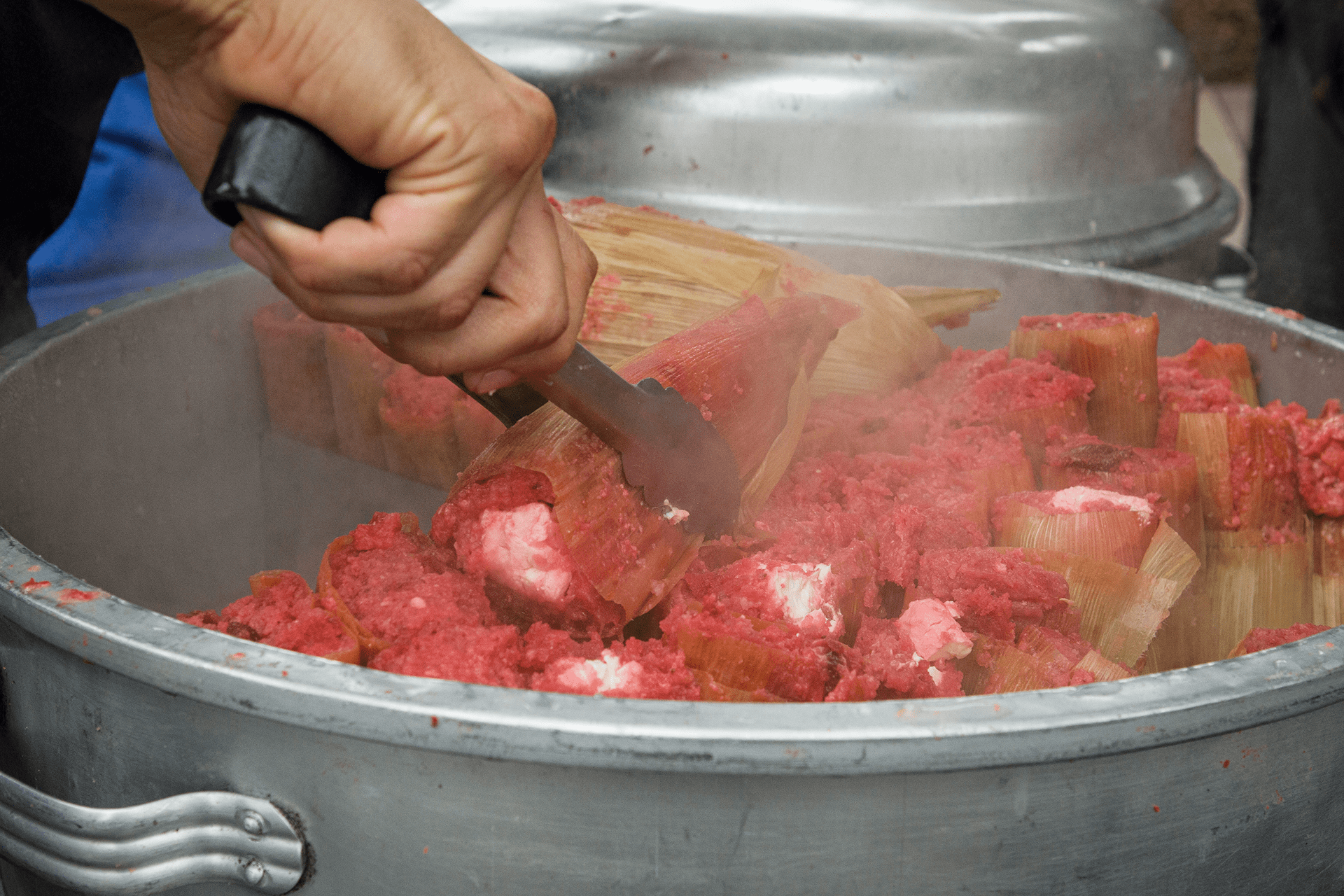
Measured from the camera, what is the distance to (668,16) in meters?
1.74

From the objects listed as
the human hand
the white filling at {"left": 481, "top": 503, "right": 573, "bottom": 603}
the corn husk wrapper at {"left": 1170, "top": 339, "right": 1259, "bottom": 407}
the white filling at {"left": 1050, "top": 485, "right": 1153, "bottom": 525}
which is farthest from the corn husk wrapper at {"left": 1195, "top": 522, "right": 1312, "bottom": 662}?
the human hand

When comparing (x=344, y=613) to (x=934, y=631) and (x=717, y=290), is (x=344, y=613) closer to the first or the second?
(x=934, y=631)

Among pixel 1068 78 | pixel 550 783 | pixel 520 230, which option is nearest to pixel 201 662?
pixel 550 783

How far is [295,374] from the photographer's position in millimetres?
1312

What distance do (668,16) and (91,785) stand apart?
4.72 ft

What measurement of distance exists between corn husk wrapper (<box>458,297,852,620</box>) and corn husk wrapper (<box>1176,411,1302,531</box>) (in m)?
0.38

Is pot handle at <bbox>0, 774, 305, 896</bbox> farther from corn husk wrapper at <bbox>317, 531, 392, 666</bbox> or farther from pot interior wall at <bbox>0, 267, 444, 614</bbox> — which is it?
pot interior wall at <bbox>0, 267, 444, 614</bbox>

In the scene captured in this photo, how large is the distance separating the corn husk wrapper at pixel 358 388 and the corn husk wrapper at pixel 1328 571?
999 mm

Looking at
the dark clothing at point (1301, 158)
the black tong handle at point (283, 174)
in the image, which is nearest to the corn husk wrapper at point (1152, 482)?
the black tong handle at point (283, 174)

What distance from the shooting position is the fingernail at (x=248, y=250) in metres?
0.58

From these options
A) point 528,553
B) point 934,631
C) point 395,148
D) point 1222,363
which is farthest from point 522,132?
point 1222,363

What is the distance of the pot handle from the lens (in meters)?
0.62

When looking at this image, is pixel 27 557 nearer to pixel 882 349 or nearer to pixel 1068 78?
pixel 882 349

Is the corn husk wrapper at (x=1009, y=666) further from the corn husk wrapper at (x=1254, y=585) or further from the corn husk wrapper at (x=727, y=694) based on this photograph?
the corn husk wrapper at (x=1254, y=585)
